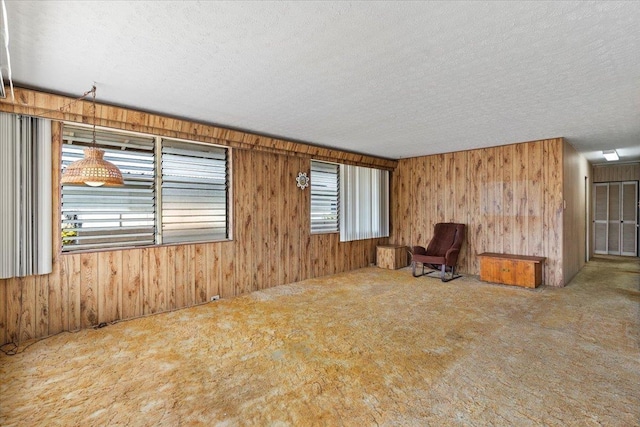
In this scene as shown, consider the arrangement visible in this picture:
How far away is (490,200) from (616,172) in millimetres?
4911

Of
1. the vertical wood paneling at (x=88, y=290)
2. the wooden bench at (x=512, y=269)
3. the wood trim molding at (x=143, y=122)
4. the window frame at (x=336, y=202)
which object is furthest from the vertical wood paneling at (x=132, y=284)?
the wooden bench at (x=512, y=269)

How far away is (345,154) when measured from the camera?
19.5 ft

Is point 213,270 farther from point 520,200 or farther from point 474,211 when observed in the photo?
point 520,200

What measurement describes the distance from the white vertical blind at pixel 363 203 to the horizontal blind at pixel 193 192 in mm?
2438

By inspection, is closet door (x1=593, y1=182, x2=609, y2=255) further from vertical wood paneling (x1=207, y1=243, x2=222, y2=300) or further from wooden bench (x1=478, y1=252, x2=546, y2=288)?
vertical wood paneling (x1=207, y1=243, x2=222, y2=300)

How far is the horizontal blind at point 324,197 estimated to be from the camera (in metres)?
5.71

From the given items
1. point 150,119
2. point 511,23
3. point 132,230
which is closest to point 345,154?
point 150,119

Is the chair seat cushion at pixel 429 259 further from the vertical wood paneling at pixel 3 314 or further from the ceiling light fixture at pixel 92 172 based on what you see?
the vertical wood paneling at pixel 3 314

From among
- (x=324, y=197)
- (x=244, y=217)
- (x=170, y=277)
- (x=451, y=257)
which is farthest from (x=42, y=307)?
(x=451, y=257)

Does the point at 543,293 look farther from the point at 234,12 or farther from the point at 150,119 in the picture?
the point at 150,119

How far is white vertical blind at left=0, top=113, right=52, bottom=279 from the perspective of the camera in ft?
9.34

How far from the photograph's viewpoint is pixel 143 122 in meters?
3.54

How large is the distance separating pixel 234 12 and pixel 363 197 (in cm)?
493

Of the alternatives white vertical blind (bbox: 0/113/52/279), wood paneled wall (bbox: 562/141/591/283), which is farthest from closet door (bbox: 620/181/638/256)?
white vertical blind (bbox: 0/113/52/279)
